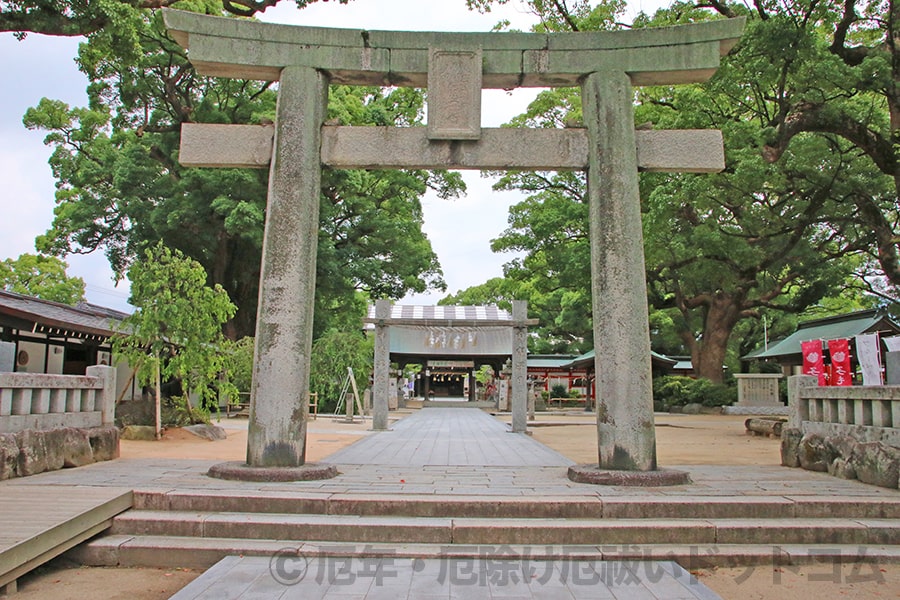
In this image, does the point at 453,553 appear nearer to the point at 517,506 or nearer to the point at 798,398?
the point at 517,506

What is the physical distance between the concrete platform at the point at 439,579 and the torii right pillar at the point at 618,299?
1.93m

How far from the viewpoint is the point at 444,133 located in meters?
7.04

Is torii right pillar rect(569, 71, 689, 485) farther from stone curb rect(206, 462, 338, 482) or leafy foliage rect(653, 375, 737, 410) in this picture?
leafy foliage rect(653, 375, 737, 410)

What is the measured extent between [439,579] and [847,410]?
5.93 meters

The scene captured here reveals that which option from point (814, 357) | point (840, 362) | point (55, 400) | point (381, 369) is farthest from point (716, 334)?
point (55, 400)

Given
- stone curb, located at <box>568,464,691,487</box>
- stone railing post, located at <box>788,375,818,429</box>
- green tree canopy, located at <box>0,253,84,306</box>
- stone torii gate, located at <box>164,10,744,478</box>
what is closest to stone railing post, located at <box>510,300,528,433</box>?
stone railing post, located at <box>788,375,818,429</box>

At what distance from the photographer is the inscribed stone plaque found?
23.2ft

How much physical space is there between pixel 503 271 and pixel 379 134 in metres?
20.2

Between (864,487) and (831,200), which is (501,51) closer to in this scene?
(864,487)

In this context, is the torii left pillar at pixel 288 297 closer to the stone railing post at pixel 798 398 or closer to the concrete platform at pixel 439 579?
the concrete platform at pixel 439 579

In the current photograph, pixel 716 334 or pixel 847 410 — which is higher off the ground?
pixel 716 334

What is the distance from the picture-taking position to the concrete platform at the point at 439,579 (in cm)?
393

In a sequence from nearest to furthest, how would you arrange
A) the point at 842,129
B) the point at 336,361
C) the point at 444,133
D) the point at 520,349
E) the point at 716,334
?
the point at 444,133 < the point at 842,129 < the point at 520,349 < the point at 336,361 < the point at 716,334

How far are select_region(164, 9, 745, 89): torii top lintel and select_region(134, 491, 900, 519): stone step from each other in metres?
4.72
